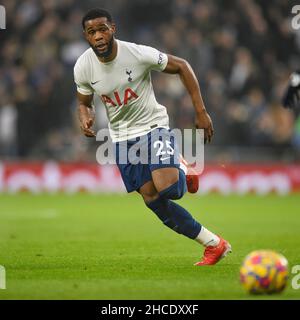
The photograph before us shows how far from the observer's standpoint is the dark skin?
8.73 m

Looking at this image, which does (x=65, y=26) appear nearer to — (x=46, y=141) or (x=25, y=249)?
(x=46, y=141)

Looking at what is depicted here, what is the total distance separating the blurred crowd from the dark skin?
35.7ft

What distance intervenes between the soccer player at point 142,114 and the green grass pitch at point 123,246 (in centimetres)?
52

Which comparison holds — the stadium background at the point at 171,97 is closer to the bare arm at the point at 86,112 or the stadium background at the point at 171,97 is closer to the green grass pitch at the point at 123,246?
the green grass pitch at the point at 123,246

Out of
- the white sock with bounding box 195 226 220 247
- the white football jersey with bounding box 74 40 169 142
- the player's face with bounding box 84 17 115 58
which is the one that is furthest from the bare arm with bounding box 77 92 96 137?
the white sock with bounding box 195 226 220 247

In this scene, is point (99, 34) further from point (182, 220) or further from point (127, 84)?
point (182, 220)

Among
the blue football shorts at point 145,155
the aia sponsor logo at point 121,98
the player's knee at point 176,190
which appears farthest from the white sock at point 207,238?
the aia sponsor logo at point 121,98

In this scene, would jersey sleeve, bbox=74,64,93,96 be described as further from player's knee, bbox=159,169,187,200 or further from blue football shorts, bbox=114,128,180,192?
player's knee, bbox=159,169,187,200

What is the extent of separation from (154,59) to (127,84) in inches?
14.5

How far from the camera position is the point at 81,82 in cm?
924

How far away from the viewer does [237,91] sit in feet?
69.1

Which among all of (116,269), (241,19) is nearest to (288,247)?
(116,269)

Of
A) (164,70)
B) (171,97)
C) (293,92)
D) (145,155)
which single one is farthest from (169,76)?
(145,155)

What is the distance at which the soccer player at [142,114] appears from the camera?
8.91m
